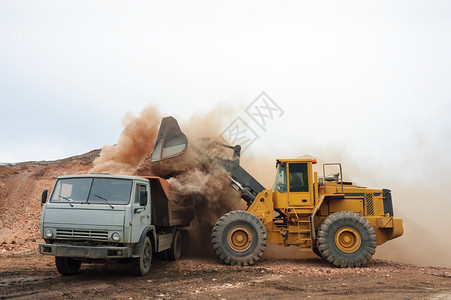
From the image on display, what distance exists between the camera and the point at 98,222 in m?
8.95

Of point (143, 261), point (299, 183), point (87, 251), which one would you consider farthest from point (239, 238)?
point (87, 251)

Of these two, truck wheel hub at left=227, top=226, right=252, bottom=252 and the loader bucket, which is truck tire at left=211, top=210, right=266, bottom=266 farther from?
the loader bucket

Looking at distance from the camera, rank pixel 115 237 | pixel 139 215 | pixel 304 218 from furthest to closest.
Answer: pixel 304 218, pixel 139 215, pixel 115 237

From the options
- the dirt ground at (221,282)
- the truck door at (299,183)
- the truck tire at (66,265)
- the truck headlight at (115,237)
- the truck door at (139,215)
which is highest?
the truck door at (299,183)

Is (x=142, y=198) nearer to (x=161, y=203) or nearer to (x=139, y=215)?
(x=139, y=215)

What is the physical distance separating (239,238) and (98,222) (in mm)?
4937

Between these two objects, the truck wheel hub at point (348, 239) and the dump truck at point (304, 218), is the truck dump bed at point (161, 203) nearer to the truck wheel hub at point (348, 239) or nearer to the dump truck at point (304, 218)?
the dump truck at point (304, 218)

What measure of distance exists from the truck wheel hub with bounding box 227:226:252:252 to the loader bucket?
3.22 meters

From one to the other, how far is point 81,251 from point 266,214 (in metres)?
6.31

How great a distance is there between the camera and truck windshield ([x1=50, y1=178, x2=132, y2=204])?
9383mm

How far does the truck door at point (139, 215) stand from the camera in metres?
9.30

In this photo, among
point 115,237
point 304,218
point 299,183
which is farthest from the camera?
point 299,183

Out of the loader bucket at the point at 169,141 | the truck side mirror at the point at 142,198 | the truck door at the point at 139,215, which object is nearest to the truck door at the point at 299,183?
the loader bucket at the point at 169,141

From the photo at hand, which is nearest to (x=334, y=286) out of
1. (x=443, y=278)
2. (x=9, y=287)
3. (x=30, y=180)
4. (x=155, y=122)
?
(x=443, y=278)
